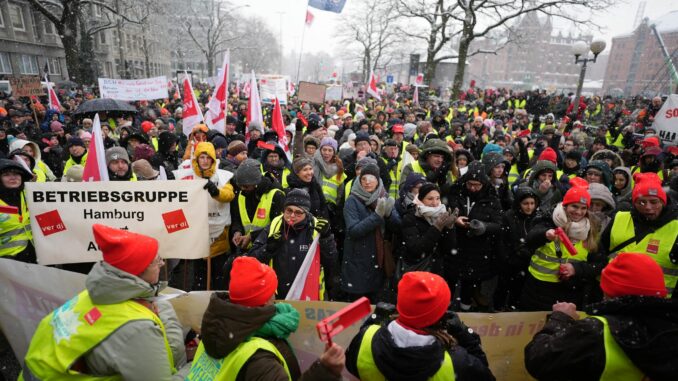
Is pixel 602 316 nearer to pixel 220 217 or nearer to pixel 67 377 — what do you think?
pixel 67 377

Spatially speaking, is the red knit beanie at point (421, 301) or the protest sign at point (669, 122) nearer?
the red knit beanie at point (421, 301)

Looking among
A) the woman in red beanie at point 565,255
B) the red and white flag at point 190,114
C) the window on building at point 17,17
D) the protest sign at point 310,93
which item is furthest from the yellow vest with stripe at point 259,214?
the window on building at point 17,17

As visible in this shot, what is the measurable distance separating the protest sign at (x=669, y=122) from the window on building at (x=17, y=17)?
42672mm

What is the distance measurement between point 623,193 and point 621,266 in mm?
4017

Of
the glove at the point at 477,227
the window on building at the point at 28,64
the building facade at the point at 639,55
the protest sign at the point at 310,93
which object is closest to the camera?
the glove at the point at 477,227

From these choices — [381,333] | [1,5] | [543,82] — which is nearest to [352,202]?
[381,333]

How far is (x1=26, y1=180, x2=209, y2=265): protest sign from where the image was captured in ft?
10.9

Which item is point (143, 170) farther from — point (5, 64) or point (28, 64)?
point (28, 64)

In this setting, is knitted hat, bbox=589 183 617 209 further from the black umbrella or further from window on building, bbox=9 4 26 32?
window on building, bbox=9 4 26 32

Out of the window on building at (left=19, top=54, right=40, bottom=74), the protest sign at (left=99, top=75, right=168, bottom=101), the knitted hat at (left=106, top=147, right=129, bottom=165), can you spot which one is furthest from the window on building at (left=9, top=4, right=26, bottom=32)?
the knitted hat at (left=106, top=147, right=129, bottom=165)

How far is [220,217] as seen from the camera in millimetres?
4281

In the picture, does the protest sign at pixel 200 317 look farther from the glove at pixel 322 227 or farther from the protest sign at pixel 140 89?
the protest sign at pixel 140 89

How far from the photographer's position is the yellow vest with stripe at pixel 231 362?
176 cm

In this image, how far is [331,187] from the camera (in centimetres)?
542
